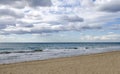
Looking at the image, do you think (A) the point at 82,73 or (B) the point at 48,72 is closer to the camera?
(A) the point at 82,73

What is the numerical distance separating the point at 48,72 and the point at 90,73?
8.22ft

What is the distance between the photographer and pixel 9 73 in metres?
12.4

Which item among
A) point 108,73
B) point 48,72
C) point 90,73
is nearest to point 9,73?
point 48,72

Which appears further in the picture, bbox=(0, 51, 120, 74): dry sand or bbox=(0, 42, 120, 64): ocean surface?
bbox=(0, 42, 120, 64): ocean surface

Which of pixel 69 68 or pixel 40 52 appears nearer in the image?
pixel 69 68

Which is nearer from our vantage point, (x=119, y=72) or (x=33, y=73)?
(x=119, y=72)

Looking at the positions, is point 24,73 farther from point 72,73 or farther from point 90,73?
point 90,73

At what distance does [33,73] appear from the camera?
11875 mm

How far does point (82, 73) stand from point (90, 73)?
431 mm

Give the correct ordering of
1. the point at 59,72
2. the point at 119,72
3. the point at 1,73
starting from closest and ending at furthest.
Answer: the point at 119,72
the point at 59,72
the point at 1,73

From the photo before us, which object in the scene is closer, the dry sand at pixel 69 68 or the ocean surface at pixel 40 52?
the dry sand at pixel 69 68

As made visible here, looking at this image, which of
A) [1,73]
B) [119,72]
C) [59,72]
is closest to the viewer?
[119,72]

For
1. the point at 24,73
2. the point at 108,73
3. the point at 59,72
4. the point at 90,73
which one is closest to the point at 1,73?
the point at 24,73

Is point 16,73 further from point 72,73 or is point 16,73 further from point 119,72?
point 119,72
